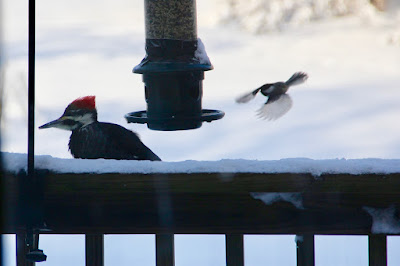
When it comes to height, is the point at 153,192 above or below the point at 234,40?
below

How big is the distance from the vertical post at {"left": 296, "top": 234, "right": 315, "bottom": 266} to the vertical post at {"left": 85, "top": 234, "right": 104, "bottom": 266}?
1.58 ft

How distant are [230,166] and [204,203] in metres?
0.11

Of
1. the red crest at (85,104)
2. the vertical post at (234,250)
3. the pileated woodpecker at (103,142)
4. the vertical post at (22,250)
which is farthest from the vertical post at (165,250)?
the red crest at (85,104)

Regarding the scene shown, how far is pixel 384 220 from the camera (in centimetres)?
200

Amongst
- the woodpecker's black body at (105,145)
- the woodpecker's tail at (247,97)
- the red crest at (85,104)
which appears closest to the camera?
the woodpecker's black body at (105,145)

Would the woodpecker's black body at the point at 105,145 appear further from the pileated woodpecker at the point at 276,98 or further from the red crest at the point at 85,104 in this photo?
the pileated woodpecker at the point at 276,98

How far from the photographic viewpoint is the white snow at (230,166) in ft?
6.68

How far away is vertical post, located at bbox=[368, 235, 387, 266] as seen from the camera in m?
2.01

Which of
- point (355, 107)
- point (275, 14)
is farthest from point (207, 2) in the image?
point (355, 107)

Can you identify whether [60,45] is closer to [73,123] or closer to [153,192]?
[73,123]

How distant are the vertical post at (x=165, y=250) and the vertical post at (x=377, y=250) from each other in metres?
0.47

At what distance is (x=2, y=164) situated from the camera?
213 centimetres

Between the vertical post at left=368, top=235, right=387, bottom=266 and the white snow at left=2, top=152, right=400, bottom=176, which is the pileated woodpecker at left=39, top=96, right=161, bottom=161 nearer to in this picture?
the white snow at left=2, top=152, right=400, bottom=176

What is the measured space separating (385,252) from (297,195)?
25cm
